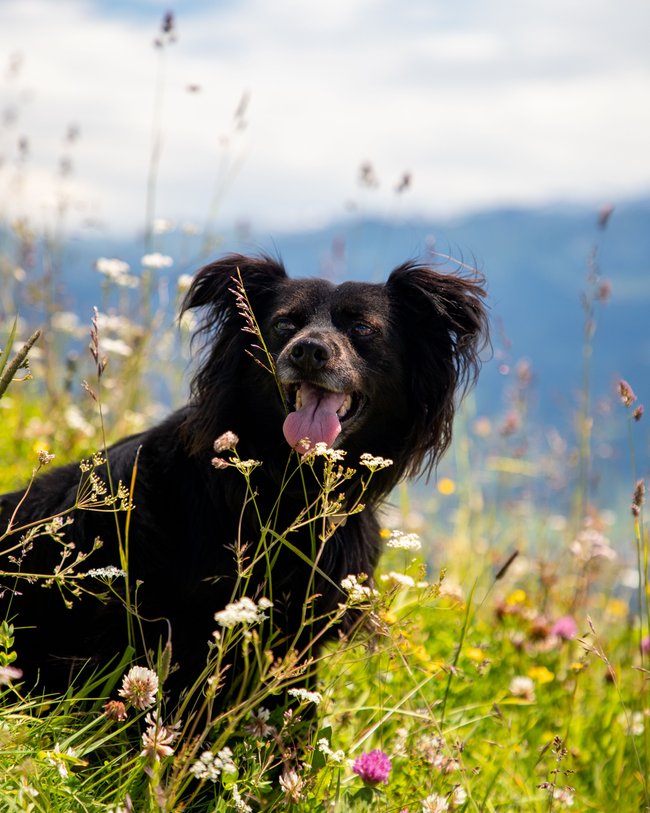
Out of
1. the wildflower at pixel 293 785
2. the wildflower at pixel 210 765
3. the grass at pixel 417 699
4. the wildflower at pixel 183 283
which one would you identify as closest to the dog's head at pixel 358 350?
the grass at pixel 417 699

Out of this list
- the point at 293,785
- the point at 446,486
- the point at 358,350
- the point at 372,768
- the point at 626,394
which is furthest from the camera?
the point at 446,486

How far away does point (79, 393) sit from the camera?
608 centimetres

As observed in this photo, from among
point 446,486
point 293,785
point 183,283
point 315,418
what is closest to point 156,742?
point 293,785

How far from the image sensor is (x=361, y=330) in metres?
3.24

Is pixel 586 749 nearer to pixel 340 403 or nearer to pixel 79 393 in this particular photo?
pixel 340 403

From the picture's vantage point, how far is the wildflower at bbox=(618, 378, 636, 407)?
2.42 meters

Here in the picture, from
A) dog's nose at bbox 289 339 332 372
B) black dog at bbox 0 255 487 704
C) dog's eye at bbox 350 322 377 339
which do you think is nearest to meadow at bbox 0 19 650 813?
black dog at bbox 0 255 487 704

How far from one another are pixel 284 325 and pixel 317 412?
1.63 feet

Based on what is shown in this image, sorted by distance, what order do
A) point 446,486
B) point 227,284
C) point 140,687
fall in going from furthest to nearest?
point 446,486 < point 227,284 < point 140,687

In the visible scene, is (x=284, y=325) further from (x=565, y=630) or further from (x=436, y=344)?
(x=565, y=630)

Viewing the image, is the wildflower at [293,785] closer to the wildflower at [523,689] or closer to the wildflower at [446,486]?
the wildflower at [523,689]

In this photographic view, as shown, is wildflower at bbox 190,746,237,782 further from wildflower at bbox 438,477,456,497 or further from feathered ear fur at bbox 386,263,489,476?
wildflower at bbox 438,477,456,497

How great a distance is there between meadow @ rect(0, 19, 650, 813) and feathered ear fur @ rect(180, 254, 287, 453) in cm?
41

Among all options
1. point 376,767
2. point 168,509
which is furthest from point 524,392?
point 376,767
